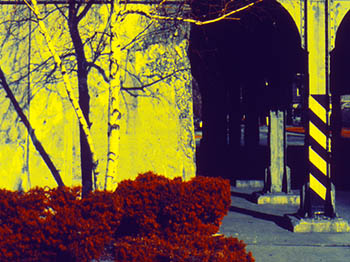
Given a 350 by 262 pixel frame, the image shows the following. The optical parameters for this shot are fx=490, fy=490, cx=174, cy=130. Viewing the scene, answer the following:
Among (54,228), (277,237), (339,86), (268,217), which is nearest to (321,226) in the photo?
(277,237)

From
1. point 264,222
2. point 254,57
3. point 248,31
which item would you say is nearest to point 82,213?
point 264,222

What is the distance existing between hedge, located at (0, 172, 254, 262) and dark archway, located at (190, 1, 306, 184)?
3.46 m

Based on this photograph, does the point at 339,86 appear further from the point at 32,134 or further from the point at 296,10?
the point at 32,134

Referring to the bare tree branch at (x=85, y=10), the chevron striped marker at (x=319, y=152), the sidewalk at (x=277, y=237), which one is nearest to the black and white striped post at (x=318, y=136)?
the chevron striped marker at (x=319, y=152)

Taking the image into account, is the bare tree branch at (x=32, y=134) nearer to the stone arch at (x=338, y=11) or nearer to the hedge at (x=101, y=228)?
the hedge at (x=101, y=228)

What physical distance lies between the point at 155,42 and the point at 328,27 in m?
3.02

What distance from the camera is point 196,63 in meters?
16.8

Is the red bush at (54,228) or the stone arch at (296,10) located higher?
the stone arch at (296,10)

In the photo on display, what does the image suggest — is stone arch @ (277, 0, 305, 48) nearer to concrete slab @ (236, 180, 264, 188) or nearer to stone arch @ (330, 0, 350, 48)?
stone arch @ (330, 0, 350, 48)

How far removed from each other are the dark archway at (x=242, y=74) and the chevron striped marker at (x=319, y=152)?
769 mm

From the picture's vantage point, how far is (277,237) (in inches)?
318

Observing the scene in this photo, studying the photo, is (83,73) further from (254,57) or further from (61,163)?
(254,57)

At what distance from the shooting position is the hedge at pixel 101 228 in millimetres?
5207

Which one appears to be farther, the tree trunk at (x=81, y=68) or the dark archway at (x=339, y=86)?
the dark archway at (x=339, y=86)
